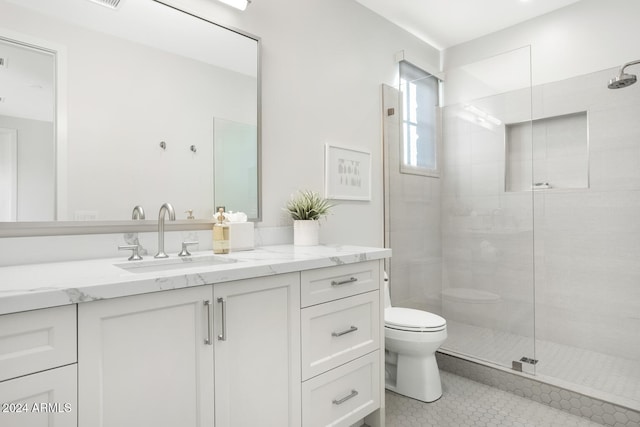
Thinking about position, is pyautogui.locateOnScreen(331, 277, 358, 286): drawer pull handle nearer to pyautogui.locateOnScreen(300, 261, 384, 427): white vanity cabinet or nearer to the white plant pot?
pyautogui.locateOnScreen(300, 261, 384, 427): white vanity cabinet

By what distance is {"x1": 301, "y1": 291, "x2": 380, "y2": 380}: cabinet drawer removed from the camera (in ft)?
4.60

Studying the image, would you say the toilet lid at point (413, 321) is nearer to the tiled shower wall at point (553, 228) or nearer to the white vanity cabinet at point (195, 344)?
the white vanity cabinet at point (195, 344)

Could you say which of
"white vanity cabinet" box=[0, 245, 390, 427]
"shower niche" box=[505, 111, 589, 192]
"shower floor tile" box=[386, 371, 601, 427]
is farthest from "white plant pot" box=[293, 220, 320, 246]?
"shower niche" box=[505, 111, 589, 192]

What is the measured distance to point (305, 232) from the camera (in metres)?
1.92

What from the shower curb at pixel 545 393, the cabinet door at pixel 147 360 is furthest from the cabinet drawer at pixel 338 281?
the shower curb at pixel 545 393

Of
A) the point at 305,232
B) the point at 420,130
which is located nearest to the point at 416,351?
the point at 305,232

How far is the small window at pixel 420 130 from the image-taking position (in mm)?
2727

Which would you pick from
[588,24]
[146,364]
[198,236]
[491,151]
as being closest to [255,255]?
[198,236]

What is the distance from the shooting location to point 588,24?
2531mm

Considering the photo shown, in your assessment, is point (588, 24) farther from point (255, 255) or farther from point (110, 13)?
point (110, 13)

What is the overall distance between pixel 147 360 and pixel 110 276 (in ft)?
0.85

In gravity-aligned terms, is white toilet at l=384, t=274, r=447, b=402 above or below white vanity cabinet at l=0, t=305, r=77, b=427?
below

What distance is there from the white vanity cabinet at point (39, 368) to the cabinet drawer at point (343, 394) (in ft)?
2.61

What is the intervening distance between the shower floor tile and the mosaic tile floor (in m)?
0.20
